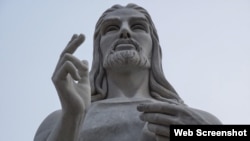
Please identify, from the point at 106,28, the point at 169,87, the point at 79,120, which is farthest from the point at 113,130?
the point at 106,28

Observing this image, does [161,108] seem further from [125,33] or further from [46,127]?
[125,33]

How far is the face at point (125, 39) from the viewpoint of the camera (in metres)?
10.5

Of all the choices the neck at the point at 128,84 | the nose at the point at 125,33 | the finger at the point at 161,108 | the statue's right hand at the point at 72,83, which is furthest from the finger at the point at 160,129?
the nose at the point at 125,33

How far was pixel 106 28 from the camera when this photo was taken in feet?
37.0

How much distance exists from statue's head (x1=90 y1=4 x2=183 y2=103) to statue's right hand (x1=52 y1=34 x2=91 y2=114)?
1.97 metres

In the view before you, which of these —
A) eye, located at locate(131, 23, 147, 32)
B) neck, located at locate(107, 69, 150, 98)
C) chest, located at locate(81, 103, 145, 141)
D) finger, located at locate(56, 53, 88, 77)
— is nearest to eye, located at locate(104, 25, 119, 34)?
eye, located at locate(131, 23, 147, 32)

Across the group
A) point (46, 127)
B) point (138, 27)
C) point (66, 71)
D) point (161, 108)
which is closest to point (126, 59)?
point (138, 27)

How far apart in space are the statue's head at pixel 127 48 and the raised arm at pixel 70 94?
6.57 ft

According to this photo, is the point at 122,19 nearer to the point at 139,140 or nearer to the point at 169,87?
the point at 169,87

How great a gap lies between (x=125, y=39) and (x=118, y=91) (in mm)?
826

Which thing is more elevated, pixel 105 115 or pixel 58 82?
pixel 58 82

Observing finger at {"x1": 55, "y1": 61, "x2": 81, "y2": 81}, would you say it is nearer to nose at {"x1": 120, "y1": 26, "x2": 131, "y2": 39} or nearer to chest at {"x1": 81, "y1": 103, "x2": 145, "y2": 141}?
chest at {"x1": 81, "y1": 103, "x2": 145, "y2": 141}

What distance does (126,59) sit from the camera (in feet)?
34.3

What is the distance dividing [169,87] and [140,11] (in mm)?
1537
